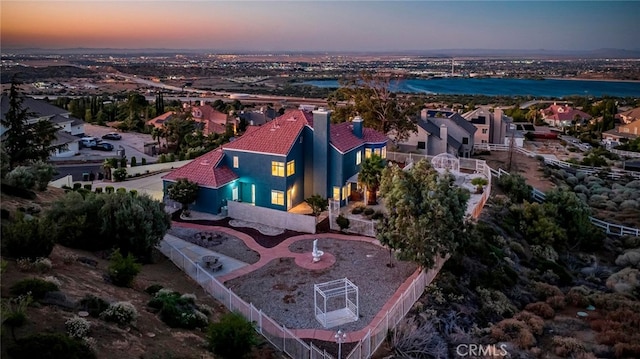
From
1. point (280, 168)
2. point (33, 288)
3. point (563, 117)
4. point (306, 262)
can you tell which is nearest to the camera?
point (33, 288)

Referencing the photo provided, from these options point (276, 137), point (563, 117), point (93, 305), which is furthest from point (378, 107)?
point (563, 117)

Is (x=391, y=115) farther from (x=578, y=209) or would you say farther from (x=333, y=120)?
(x=578, y=209)

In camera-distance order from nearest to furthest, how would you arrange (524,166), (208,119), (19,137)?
1. (19,137)
2. (524,166)
3. (208,119)

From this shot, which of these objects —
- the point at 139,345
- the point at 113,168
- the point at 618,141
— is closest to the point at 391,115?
the point at 113,168

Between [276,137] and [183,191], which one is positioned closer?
[183,191]

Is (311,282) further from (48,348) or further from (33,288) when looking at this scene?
(48,348)

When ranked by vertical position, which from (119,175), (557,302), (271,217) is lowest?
(557,302)

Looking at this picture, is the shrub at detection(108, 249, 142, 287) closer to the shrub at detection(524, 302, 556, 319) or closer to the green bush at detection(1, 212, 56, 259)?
the green bush at detection(1, 212, 56, 259)
